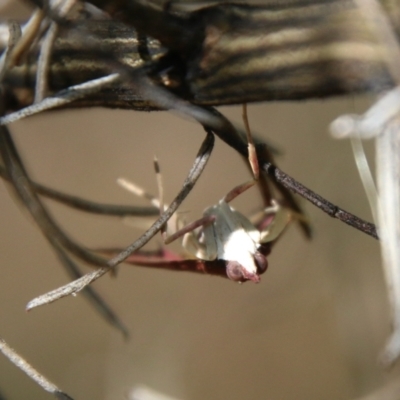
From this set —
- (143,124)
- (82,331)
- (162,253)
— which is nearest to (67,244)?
(162,253)

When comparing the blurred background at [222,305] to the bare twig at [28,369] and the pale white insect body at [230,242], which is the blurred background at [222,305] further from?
the bare twig at [28,369]

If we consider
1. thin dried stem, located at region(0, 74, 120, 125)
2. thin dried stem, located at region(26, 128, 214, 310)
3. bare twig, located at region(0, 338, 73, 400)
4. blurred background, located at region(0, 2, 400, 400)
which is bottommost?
blurred background, located at region(0, 2, 400, 400)

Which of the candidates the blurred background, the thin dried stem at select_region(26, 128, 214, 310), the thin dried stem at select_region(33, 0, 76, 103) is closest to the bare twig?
the thin dried stem at select_region(26, 128, 214, 310)

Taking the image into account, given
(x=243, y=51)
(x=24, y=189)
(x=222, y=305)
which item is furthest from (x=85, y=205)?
(x=222, y=305)

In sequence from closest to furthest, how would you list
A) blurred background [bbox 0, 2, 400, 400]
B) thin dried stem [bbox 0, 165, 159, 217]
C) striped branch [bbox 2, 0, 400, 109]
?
striped branch [bbox 2, 0, 400, 109]
thin dried stem [bbox 0, 165, 159, 217]
blurred background [bbox 0, 2, 400, 400]

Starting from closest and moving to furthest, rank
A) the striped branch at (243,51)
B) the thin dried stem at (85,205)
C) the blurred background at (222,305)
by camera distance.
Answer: the striped branch at (243,51) < the thin dried stem at (85,205) < the blurred background at (222,305)

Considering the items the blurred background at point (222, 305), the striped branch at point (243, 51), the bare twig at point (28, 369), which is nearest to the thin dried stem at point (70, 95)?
the striped branch at point (243, 51)

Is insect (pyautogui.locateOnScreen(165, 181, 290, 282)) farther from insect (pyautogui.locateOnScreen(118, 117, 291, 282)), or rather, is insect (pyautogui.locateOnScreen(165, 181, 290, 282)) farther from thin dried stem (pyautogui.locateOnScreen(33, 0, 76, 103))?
thin dried stem (pyautogui.locateOnScreen(33, 0, 76, 103))

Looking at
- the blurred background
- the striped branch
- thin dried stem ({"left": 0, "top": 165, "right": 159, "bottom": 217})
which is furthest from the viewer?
the blurred background

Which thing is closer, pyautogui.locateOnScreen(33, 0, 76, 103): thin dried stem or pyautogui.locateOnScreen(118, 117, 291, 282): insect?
pyautogui.locateOnScreen(33, 0, 76, 103): thin dried stem
